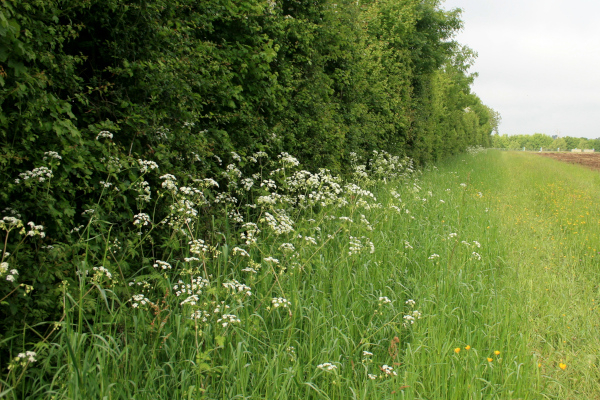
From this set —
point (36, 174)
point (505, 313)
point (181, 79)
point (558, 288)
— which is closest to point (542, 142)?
point (558, 288)

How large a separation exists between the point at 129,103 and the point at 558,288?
16.0 ft

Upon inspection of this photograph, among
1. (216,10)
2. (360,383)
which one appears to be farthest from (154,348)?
(216,10)

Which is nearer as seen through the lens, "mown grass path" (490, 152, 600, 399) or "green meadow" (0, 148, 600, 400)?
A: "green meadow" (0, 148, 600, 400)

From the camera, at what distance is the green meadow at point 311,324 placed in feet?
7.62

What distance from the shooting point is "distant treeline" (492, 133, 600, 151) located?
148m

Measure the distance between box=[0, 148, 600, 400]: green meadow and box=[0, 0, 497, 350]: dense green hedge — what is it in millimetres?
216

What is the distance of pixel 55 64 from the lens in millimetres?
2484

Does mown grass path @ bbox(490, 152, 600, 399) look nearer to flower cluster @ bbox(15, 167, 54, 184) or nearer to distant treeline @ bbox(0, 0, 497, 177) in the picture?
distant treeline @ bbox(0, 0, 497, 177)

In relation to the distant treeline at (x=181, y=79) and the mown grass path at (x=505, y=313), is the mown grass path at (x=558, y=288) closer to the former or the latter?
the mown grass path at (x=505, y=313)

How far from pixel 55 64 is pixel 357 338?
2.85 metres

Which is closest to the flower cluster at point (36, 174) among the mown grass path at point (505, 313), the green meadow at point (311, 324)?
the green meadow at point (311, 324)

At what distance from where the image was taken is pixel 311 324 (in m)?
2.96

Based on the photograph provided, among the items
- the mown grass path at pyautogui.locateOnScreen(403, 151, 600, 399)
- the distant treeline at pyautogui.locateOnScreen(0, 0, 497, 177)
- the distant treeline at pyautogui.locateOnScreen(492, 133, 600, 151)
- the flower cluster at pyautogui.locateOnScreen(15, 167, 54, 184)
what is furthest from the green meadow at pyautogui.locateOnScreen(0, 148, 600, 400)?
the distant treeline at pyautogui.locateOnScreen(492, 133, 600, 151)

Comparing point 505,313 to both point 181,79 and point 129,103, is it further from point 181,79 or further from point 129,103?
point 129,103
